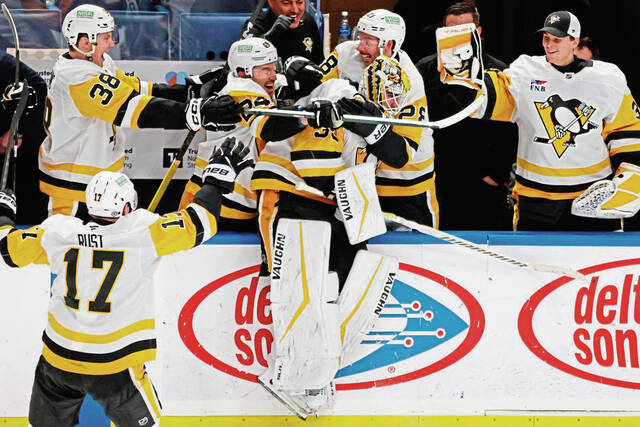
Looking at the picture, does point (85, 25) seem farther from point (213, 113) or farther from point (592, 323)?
point (592, 323)

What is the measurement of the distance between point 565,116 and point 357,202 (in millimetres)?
Result: 1072

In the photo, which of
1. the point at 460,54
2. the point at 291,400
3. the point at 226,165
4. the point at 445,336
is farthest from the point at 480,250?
the point at 226,165

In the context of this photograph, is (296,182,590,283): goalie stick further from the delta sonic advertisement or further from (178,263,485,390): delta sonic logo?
(178,263,485,390): delta sonic logo

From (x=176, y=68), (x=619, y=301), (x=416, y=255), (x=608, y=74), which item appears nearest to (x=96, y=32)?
(x=176, y=68)

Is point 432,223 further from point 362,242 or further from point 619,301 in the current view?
point 619,301

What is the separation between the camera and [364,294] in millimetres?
3641

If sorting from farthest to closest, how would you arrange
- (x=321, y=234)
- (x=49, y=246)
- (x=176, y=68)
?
1. (x=176, y=68)
2. (x=321, y=234)
3. (x=49, y=246)

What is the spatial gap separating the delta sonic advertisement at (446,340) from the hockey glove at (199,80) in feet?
2.98

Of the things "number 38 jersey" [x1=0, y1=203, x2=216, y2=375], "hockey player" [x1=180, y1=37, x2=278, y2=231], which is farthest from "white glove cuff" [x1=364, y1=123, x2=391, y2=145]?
"number 38 jersey" [x1=0, y1=203, x2=216, y2=375]

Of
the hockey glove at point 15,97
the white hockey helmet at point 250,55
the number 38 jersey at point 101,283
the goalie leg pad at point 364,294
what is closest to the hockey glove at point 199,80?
the white hockey helmet at point 250,55

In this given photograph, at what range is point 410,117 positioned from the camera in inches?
144

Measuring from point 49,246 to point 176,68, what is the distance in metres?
1.57

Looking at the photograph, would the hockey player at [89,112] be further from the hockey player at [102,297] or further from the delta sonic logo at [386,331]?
the delta sonic logo at [386,331]

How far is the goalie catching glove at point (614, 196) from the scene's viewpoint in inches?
149
